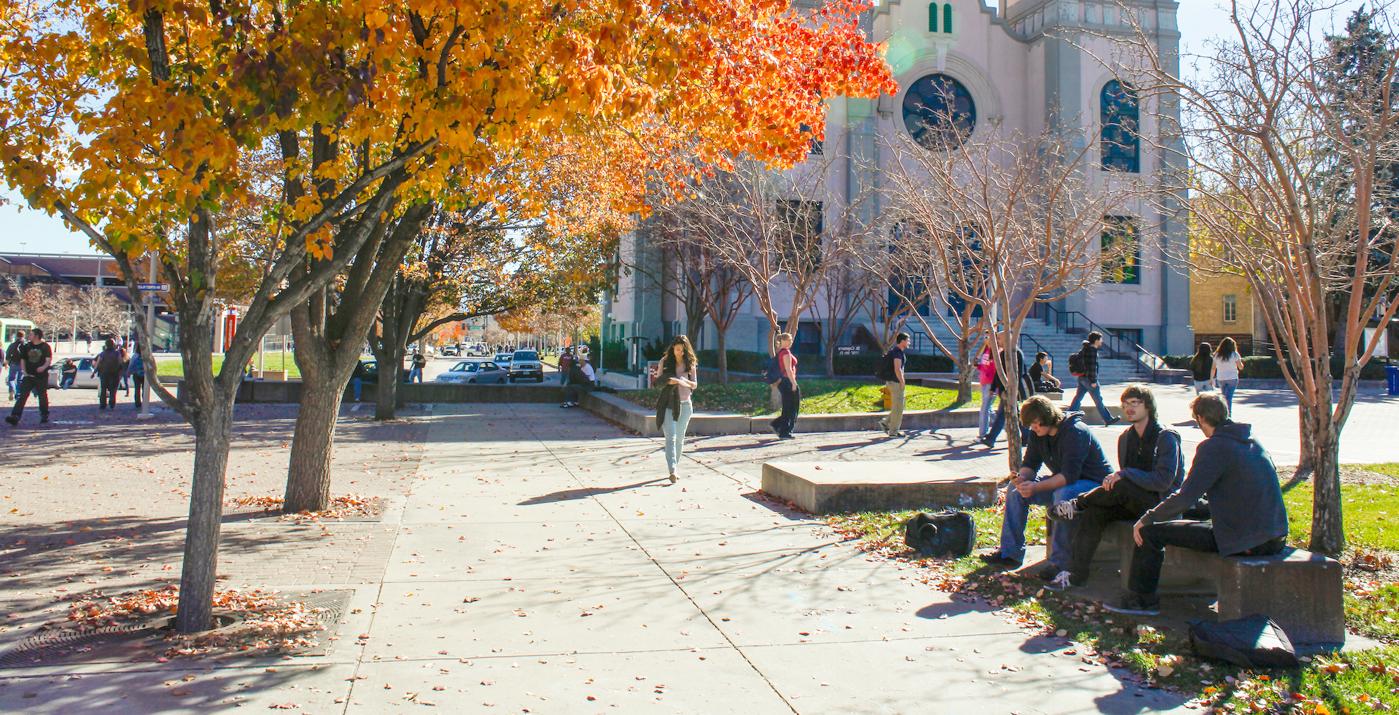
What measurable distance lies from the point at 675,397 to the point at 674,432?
1.24ft

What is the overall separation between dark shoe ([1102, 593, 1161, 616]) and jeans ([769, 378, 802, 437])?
9766 mm

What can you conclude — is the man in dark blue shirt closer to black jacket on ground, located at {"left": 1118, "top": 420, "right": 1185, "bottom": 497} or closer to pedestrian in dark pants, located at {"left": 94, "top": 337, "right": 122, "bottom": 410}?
black jacket on ground, located at {"left": 1118, "top": 420, "right": 1185, "bottom": 497}

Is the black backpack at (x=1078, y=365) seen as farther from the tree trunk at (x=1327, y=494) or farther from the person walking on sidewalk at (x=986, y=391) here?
the tree trunk at (x=1327, y=494)

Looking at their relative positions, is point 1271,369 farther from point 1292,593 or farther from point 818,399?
point 1292,593

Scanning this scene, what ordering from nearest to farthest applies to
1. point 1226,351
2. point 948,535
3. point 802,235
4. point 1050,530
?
point 1050,530 → point 948,535 → point 1226,351 → point 802,235

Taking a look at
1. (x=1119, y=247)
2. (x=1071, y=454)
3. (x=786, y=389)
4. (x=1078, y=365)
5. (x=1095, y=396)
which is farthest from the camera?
(x=1119, y=247)

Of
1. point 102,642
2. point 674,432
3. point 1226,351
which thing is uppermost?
point 1226,351

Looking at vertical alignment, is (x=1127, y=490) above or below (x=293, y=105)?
below

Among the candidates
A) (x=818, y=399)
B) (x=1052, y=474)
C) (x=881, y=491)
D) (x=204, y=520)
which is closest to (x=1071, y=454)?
(x=1052, y=474)

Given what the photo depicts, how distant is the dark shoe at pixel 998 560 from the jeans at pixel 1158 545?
3.56ft

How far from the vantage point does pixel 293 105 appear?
19.9ft

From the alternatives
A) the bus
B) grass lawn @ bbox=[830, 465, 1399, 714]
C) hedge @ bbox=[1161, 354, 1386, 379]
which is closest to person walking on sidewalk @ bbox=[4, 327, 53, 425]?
grass lawn @ bbox=[830, 465, 1399, 714]

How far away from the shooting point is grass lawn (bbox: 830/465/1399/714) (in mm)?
4484

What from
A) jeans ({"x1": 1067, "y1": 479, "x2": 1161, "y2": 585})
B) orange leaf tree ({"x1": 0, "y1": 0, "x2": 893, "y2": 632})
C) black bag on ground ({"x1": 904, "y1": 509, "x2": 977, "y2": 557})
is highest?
orange leaf tree ({"x1": 0, "y1": 0, "x2": 893, "y2": 632})
